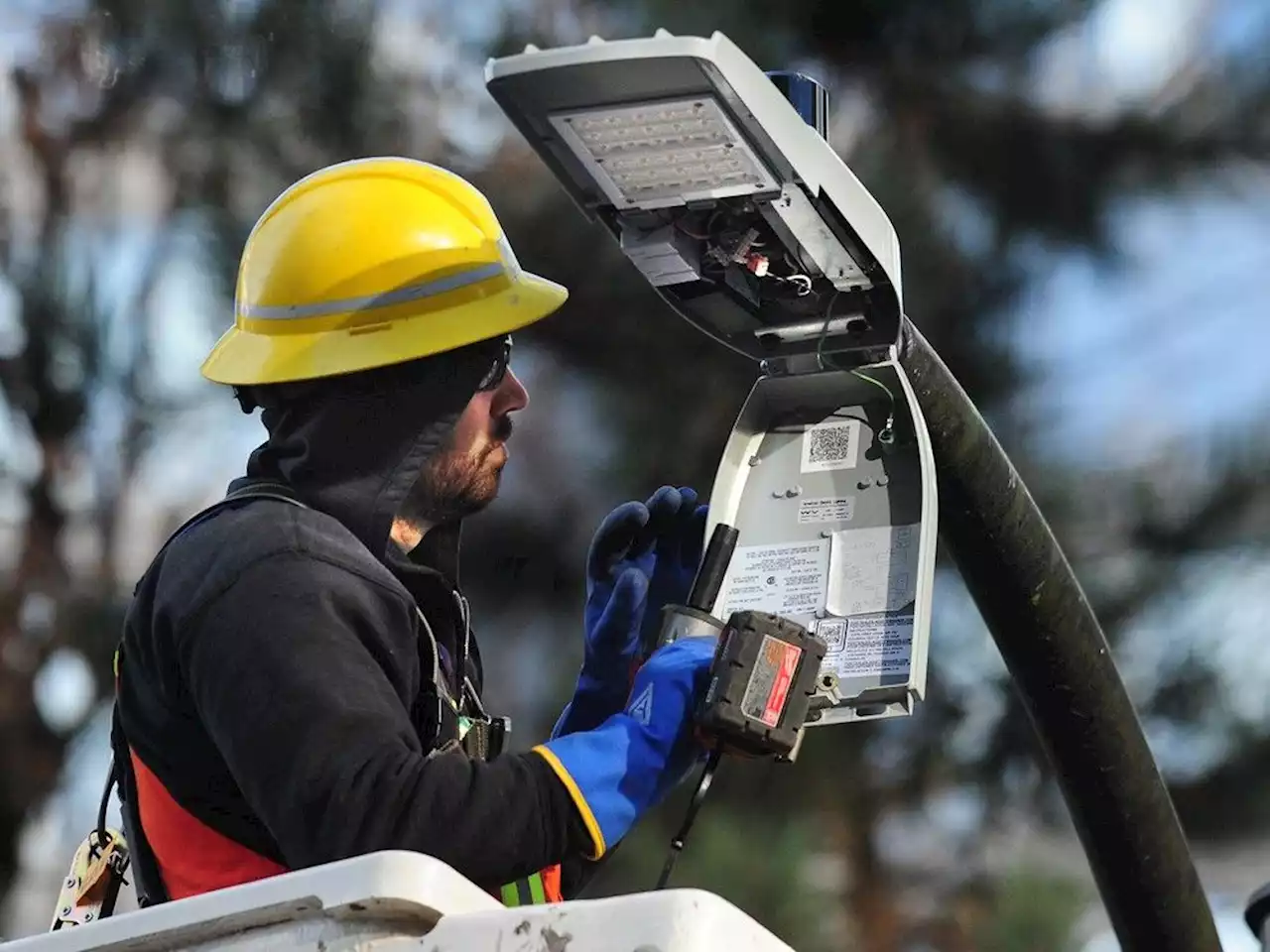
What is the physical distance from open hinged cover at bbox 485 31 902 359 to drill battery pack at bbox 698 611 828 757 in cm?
40

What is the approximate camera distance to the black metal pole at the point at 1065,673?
7.54ft

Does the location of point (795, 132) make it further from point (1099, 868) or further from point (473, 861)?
point (1099, 868)

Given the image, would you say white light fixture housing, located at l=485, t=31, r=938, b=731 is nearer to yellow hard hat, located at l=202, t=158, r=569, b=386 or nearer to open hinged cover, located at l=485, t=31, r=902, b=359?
open hinged cover, located at l=485, t=31, r=902, b=359

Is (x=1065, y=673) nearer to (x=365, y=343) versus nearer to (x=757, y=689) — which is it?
(x=757, y=689)

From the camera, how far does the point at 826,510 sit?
7.38ft

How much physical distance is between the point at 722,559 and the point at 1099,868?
732 mm

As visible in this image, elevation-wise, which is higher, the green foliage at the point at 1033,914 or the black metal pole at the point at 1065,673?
the black metal pole at the point at 1065,673

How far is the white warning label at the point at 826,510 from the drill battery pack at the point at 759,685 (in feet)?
0.81

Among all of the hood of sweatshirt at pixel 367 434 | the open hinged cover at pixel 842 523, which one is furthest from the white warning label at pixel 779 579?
the hood of sweatshirt at pixel 367 434

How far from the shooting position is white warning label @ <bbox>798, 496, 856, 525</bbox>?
2230 mm

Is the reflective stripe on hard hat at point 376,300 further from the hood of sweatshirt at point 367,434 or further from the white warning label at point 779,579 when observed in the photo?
the white warning label at point 779,579

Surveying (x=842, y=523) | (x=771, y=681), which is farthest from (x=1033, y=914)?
(x=771, y=681)

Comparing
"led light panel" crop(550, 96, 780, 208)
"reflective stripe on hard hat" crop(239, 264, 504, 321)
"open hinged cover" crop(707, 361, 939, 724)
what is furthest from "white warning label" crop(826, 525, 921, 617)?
"reflective stripe on hard hat" crop(239, 264, 504, 321)

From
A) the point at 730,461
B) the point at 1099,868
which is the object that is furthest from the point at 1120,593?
the point at 730,461
